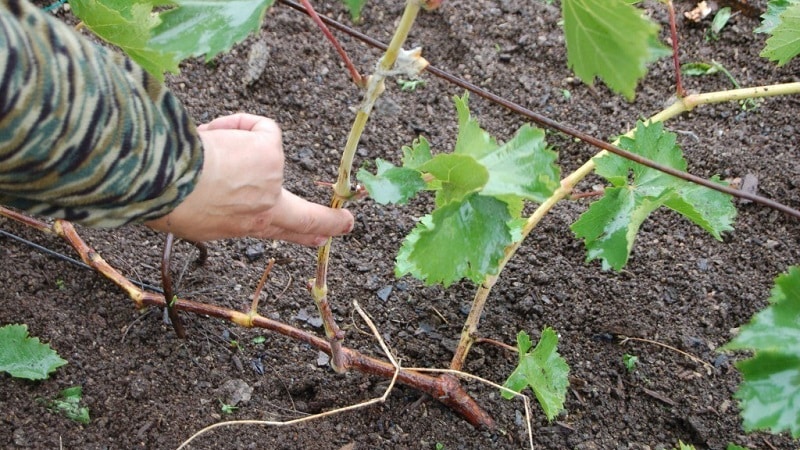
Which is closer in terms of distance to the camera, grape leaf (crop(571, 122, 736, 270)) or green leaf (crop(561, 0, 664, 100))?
green leaf (crop(561, 0, 664, 100))

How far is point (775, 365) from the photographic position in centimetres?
95

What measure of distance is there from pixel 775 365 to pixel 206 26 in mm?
812

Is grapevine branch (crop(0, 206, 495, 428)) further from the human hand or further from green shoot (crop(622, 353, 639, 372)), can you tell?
the human hand

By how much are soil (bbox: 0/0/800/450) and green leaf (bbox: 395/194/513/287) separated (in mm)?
490

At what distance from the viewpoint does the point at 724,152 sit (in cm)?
178

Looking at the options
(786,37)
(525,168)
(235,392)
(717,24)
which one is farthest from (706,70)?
(235,392)

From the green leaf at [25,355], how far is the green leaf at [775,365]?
1.13 metres

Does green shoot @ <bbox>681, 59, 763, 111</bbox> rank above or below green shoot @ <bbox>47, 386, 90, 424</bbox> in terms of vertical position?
above

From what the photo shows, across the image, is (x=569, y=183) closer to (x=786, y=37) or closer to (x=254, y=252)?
(x=786, y=37)

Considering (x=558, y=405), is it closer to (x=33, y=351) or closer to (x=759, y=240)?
(x=759, y=240)

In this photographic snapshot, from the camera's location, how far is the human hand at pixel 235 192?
889 millimetres

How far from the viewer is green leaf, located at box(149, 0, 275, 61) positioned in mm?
840

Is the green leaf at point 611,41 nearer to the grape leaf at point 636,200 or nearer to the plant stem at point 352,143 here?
the plant stem at point 352,143

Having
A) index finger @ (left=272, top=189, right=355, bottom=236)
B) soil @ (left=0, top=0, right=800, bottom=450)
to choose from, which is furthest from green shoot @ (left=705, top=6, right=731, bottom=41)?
index finger @ (left=272, top=189, right=355, bottom=236)
